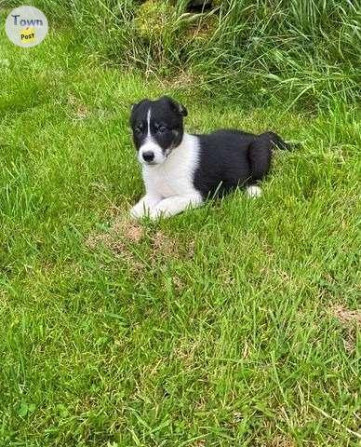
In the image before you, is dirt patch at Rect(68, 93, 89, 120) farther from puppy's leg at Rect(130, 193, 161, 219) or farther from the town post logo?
puppy's leg at Rect(130, 193, 161, 219)

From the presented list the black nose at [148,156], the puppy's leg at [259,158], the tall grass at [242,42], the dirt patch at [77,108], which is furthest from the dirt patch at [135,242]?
the tall grass at [242,42]

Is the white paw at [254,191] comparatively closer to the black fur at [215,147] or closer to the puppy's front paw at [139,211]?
the black fur at [215,147]

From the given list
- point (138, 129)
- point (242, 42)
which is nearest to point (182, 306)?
point (138, 129)

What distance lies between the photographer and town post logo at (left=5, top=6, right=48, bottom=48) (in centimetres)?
690

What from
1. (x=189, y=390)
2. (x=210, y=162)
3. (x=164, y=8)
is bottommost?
(x=189, y=390)

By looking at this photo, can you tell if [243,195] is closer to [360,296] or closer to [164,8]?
[360,296]

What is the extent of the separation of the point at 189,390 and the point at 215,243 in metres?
1.02

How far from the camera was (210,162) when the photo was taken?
4.08 meters

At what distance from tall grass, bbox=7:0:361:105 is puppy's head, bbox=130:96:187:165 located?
1.53 metres

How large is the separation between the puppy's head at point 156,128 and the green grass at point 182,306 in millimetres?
452

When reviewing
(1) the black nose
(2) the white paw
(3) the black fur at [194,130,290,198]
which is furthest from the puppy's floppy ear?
(2) the white paw

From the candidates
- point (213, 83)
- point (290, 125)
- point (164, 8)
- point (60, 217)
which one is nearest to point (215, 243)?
point (60, 217)

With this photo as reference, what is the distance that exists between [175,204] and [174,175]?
28 cm

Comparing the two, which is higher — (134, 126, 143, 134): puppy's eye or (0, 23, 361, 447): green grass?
(134, 126, 143, 134): puppy's eye
